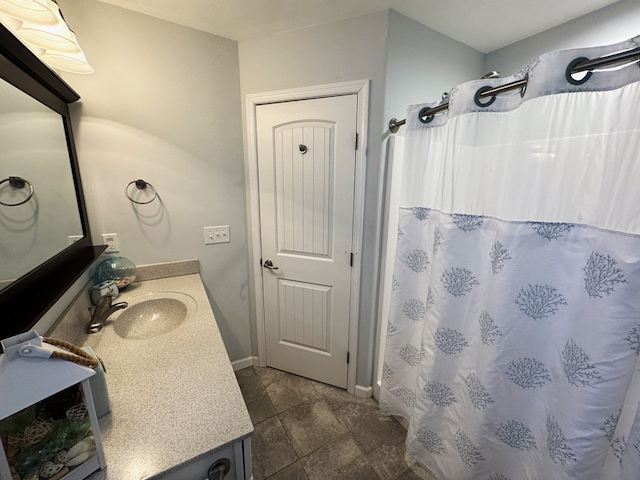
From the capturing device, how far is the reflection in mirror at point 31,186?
783 millimetres

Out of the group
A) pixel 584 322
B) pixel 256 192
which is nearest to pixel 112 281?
pixel 256 192

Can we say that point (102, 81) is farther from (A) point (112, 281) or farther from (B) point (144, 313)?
(B) point (144, 313)

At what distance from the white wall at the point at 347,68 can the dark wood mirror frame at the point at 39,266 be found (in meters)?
0.92

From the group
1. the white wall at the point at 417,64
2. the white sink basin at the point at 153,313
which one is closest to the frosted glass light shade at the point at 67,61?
the white sink basin at the point at 153,313

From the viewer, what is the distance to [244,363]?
205 centimetres

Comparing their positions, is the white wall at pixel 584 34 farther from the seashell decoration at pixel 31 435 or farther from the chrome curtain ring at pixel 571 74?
the seashell decoration at pixel 31 435

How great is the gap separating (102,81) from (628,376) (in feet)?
7.84

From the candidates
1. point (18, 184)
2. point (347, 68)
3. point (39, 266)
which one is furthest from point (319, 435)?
point (347, 68)

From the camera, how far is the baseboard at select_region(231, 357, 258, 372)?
6.61 ft

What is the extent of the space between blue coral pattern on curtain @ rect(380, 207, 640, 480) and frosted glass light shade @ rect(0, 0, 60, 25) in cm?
154

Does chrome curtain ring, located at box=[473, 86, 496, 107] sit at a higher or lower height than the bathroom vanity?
higher

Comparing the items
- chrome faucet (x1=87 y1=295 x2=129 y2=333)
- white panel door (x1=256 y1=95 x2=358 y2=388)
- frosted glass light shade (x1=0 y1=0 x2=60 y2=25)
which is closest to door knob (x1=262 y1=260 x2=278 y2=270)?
white panel door (x1=256 y1=95 x2=358 y2=388)

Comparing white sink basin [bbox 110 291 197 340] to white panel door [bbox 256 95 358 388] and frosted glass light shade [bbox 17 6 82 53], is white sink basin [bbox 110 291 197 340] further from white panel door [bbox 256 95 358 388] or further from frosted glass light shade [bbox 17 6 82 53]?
frosted glass light shade [bbox 17 6 82 53]

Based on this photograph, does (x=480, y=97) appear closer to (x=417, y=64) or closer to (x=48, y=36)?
(x=417, y=64)
